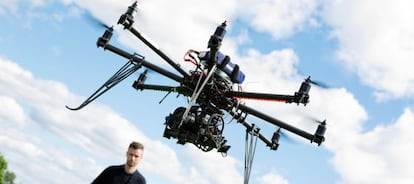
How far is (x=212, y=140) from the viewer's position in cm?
2120

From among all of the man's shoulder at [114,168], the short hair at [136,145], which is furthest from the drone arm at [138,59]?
the short hair at [136,145]

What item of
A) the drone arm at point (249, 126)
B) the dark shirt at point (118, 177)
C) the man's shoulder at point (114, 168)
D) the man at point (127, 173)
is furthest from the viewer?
the drone arm at point (249, 126)

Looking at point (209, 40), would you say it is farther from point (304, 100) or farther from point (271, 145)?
point (271, 145)

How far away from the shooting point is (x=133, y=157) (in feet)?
23.9

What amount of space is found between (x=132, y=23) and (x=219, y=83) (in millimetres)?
3987

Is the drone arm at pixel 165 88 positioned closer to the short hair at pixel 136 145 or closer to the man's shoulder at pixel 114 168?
the man's shoulder at pixel 114 168

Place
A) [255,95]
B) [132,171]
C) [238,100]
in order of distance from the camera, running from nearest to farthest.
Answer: [132,171] < [255,95] < [238,100]

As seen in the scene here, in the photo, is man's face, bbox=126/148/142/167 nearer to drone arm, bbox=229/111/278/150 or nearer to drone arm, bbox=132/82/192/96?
drone arm, bbox=132/82/192/96

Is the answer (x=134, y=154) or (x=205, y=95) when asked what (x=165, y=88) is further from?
(x=134, y=154)

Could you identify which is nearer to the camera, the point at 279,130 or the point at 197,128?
the point at 197,128

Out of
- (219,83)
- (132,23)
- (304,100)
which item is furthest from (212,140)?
(132,23)

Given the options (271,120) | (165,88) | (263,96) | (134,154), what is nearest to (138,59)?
(165,88)

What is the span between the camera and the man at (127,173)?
7258 millimetres

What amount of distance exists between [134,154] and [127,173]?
444mm
